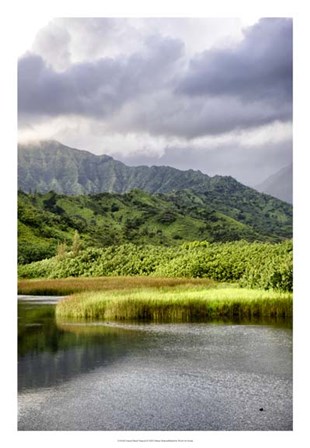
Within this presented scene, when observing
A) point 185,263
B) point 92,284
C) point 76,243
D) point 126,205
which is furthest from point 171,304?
point 126,205

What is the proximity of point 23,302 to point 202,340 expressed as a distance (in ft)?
9.69

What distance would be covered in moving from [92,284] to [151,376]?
2.63 meters

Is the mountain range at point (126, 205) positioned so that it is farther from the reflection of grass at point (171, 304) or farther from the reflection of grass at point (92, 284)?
the reflection of grass at point (171, 304)

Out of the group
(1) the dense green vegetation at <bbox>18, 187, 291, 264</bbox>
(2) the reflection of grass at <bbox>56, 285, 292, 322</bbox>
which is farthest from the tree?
(2) the reflection of grass at <bbox>56, 285, 292, 322</bbox>

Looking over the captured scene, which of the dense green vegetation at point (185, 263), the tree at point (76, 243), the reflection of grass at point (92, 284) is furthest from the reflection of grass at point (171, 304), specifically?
the tree at point (76, 243)

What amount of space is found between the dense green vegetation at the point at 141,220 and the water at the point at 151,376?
159cm

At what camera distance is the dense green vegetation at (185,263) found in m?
9.96

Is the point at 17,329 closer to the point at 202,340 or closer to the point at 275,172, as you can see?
the point at 202,340

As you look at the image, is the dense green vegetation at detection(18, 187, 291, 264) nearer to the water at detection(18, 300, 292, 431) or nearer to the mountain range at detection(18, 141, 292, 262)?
the mountain range at detection(18, 141, 292, 262)

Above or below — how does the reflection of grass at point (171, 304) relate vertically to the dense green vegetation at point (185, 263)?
below

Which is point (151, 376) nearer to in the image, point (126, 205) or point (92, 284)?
point (92, 284)
